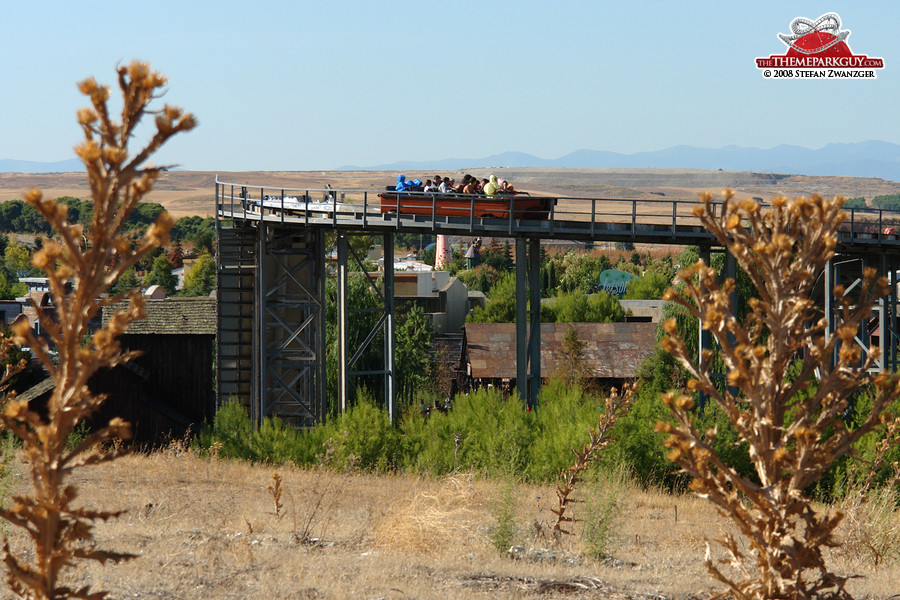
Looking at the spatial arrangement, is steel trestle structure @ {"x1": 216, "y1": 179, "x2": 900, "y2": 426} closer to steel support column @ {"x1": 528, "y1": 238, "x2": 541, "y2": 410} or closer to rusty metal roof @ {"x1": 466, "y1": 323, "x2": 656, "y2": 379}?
steel support column @ {"x1": 528, "y1": 238, "x2": 541, "y2": 410}

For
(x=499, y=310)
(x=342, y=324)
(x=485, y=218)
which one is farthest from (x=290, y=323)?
(x=499, y=310)

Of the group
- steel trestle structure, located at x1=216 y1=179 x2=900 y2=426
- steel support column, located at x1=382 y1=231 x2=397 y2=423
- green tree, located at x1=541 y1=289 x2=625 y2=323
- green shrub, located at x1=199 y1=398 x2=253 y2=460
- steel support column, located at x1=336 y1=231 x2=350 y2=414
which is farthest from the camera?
green tree, located at x1=541 y1=289 x2=625 y2=323

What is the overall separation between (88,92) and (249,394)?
21.9 metres

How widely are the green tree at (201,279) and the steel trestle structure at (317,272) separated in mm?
44795

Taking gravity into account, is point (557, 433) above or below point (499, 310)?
above

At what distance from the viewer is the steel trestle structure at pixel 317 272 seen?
22.3 metres

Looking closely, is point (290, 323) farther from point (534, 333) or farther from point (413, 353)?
point (413, 353)

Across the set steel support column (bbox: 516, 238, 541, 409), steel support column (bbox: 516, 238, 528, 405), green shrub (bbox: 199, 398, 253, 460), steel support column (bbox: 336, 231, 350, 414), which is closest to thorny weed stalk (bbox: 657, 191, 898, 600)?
steel support column (bbox: 516, 238, 528, 405)

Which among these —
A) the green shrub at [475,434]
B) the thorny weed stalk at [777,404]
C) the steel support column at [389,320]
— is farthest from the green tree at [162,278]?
the thorny weed stalk at [777,404]

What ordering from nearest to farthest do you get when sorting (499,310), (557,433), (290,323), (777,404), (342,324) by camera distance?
(777,404) → (557,433) → (342,324) → (290,323) → (499,310)

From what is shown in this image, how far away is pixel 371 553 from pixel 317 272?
15.0m

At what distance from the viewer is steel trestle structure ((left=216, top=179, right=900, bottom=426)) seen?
2231cm

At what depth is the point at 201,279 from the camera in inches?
2906

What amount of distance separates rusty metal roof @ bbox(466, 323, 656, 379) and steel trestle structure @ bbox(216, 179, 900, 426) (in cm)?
962
